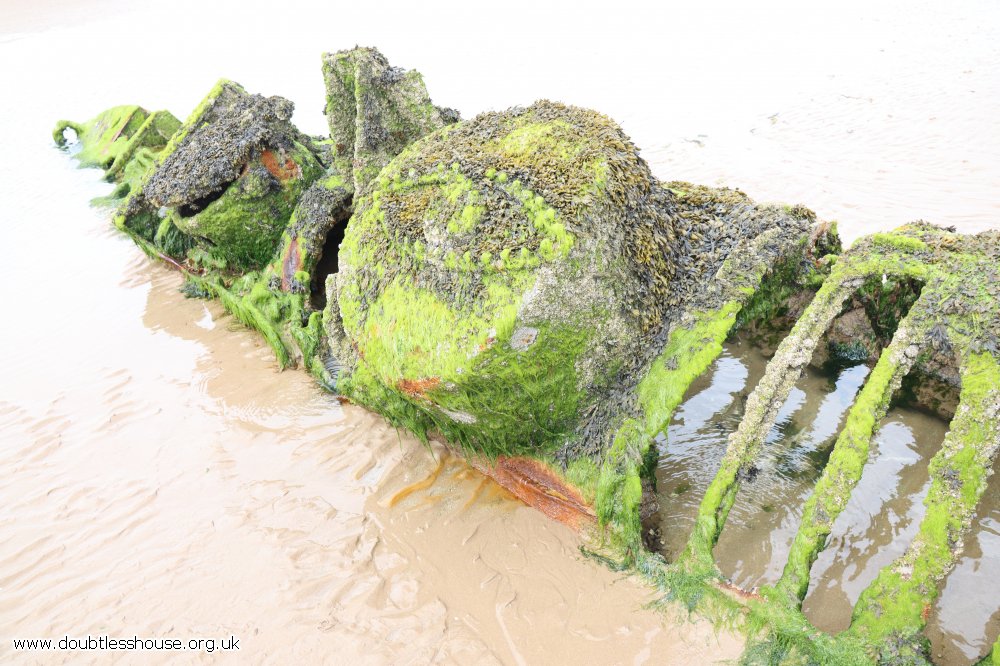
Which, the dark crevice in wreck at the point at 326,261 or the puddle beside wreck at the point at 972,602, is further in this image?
the dark crevice in wreck at the point at 326,261

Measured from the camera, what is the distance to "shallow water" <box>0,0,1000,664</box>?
10.8ft

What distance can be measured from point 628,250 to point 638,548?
57.4 inches

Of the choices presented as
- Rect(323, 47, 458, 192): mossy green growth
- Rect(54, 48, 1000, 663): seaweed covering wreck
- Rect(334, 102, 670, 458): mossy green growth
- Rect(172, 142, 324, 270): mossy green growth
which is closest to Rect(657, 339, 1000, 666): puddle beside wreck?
Rect(54, 48, 1000, 663): seaweed covering wreck

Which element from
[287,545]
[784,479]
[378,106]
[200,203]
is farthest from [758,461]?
[200,203]

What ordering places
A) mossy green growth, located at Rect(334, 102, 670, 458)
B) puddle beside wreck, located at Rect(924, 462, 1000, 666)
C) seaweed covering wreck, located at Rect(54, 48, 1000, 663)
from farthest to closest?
mossy green growth, located at Rect(334, 102, 670, 458), puddle beside wreck, located at Rect(924, 462, 1000, 666), seaweed covering wreck, located at Rect(54, 48, 1000, 663)

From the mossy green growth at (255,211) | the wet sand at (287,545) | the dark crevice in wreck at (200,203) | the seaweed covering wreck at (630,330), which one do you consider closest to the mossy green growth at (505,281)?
the seaweed covering wreck at (630,330)

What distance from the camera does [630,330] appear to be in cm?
334

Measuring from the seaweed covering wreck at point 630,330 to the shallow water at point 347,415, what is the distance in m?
0.43

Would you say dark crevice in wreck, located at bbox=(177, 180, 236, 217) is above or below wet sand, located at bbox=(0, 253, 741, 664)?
above

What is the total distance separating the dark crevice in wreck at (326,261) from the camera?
549 centimetres

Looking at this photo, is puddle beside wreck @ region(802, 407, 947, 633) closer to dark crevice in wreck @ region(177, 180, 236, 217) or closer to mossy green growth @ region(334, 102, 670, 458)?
mossy green growth @ region(334, 102, 670, 458)

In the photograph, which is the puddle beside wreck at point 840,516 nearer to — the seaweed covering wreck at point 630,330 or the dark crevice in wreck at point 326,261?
the seaweed covering wreck at point 630,330

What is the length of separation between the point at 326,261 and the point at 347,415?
168 cm

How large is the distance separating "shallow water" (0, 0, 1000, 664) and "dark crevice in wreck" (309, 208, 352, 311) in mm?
693
